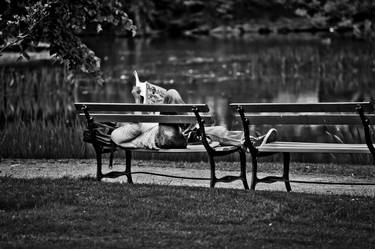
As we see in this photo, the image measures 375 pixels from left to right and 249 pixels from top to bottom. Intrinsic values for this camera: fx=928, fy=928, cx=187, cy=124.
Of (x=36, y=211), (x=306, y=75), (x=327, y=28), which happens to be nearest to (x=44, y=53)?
(x=306, y=75)

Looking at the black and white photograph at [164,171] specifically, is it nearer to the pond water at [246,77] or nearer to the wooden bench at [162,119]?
the wooden bench at [162,119]

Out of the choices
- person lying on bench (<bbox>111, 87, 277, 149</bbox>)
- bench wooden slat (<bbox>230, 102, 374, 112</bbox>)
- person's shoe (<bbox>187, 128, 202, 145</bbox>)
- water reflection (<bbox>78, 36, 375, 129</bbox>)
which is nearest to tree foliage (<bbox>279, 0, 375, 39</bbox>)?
water reflection (<bbox>78, 36, 375, 129</bbox>)

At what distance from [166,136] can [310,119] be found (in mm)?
1420

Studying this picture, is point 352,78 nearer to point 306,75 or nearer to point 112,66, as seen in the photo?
point 306,75

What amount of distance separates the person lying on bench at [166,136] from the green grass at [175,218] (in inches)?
31.3

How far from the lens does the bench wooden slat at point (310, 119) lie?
8.34 m

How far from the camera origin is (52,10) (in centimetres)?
916

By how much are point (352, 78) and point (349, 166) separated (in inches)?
607

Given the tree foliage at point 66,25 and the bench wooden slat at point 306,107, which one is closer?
the bench wooden slat at point 306,107

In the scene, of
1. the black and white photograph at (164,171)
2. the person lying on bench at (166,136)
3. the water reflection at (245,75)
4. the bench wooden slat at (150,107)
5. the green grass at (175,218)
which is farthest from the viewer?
the water reflection at (245,75)

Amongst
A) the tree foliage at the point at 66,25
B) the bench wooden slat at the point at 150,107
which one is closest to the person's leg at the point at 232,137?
the bench wooden slat at the point at 150,107

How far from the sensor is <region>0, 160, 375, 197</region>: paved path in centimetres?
922

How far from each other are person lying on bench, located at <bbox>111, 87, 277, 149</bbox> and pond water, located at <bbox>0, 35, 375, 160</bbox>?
6315 mm

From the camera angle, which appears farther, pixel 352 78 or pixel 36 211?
pixel 352 78
